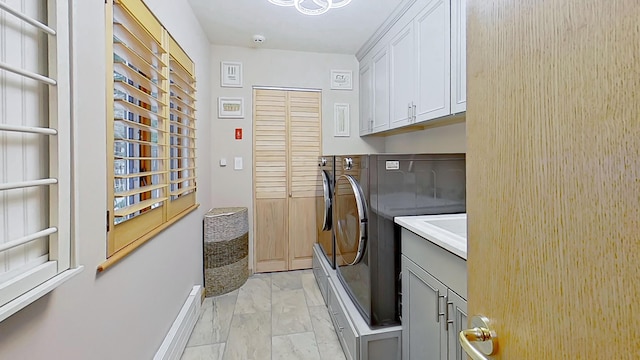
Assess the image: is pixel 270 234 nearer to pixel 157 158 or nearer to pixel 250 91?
pixel 250 91

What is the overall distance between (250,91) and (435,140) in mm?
1920

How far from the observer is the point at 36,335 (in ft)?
2.47

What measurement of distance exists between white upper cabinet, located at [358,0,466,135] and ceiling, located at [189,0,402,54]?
160 millimetres

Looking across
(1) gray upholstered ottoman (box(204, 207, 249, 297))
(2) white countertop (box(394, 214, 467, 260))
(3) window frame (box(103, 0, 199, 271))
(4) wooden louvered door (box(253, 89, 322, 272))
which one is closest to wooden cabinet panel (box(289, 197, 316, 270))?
(4) wooden louvered door (box(253, 89, 322, 272))

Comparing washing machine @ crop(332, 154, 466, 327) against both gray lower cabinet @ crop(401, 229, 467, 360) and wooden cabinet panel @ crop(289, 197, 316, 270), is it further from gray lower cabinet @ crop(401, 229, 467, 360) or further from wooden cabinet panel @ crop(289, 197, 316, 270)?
wooden cabinet panel @ crop(289, 197, 316, 270)

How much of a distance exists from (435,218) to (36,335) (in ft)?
5.42

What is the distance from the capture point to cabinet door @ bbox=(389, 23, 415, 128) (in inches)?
84.0

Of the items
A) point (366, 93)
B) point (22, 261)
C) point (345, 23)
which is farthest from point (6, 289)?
point (366, 93)

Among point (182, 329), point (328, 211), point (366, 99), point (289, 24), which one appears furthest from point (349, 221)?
point (289, 24)

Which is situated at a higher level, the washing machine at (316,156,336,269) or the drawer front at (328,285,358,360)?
the washing machine at (316,156,336,269)

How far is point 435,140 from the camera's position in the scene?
97.6 inches

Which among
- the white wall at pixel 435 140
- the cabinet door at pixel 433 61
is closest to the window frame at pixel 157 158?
the cabinet door at pixel 433 61

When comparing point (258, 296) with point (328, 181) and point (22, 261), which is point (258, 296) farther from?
point (22, 261)

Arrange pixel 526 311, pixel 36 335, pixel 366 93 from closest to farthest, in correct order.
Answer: pixel 526 311, pixel 36 335, pixel 366 93
